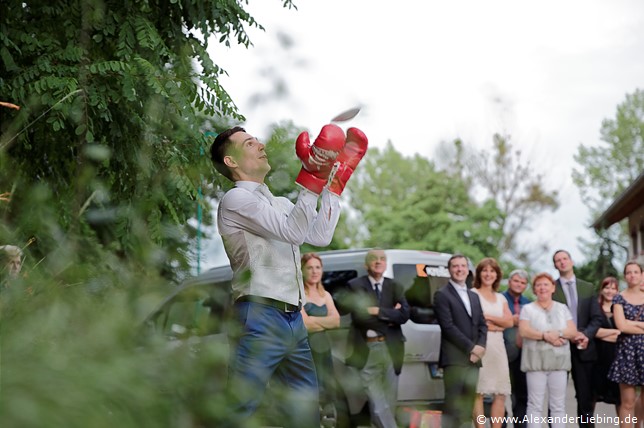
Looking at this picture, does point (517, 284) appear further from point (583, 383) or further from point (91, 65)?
point (91, 65)

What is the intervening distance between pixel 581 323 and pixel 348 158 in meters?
6.52

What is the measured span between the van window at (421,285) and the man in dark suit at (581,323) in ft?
3.97

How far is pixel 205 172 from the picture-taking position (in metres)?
2.16

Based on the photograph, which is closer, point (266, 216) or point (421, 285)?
point (266, 216)

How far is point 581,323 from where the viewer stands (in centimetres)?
1032

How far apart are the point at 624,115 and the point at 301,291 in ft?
210

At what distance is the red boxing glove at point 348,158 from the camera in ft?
14.2

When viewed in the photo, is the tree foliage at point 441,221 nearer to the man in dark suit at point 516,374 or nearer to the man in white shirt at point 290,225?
the man in dark suit at point 516,374

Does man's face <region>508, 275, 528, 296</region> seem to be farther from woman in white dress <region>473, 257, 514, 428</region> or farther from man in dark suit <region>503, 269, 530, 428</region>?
woman in white dress <region>473, 257, 514, 428</region>

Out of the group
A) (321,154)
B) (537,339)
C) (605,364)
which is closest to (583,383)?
(605,364)

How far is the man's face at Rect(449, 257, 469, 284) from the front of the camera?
984 cm

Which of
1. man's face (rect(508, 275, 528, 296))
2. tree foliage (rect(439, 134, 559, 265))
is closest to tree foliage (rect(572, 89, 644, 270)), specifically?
tree foliage (rect(439, 134, 559, 265))

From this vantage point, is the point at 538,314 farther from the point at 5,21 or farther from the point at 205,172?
the point at 205,172

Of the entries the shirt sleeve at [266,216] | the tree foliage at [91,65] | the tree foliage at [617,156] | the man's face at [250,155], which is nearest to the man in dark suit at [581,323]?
the tree foliage at [91,65]
